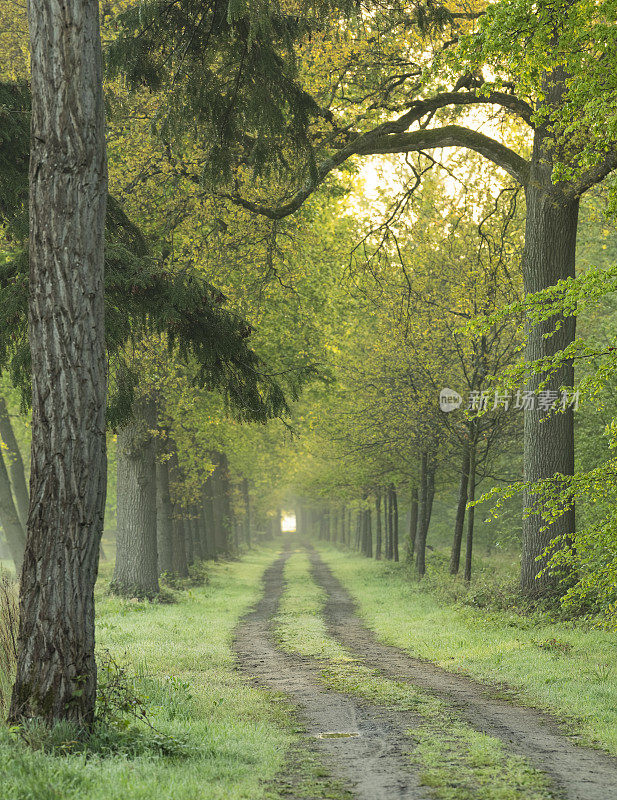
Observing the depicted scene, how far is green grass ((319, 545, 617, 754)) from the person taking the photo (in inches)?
319

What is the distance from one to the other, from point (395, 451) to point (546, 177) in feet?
43.4

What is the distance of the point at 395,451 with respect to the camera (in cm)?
2594

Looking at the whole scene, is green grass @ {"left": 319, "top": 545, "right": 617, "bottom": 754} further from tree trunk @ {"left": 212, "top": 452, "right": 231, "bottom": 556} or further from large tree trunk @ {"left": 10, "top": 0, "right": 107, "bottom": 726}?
tree trunk @ {"left": 212, "top": 452, "right": 231, "bottom": 556}

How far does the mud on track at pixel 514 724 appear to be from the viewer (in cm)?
565

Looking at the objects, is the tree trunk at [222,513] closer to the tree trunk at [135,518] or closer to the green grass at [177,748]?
the tree trunk at [135,518]

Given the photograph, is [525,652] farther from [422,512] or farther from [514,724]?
[422,512]

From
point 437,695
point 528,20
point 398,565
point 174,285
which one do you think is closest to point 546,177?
point 528,20

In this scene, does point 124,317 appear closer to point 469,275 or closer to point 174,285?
point 174,285

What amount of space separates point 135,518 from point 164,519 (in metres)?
5.70

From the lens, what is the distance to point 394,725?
736 cm


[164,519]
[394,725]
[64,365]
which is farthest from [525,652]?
[164,519]

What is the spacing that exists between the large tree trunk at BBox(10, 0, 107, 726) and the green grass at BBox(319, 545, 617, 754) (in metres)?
4.93

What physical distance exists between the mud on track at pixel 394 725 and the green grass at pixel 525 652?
37cm

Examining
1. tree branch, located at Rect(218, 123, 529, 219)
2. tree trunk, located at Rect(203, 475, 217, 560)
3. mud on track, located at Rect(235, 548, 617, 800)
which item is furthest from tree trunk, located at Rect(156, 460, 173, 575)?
tree branch, located at Rect(218, 123, 529, 219)
